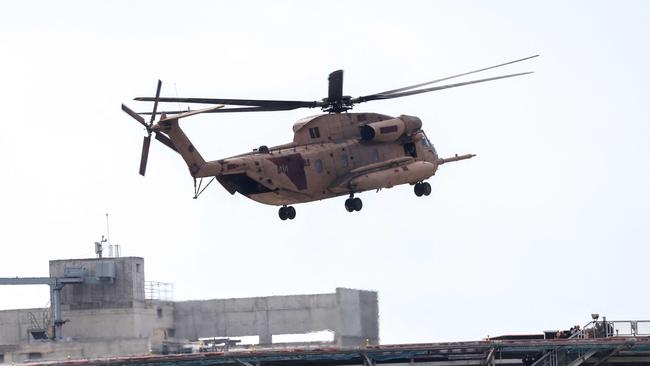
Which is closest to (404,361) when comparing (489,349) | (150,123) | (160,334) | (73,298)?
(489,349)

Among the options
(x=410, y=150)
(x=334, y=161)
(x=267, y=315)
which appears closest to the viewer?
(x=334, y=161)

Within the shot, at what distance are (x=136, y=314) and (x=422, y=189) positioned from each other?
37.6 metres

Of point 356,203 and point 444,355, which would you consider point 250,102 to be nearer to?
point 356,203

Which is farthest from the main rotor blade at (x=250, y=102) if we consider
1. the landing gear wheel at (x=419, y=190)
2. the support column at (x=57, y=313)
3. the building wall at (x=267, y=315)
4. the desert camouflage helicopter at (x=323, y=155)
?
the support column at (x=57, y=313)

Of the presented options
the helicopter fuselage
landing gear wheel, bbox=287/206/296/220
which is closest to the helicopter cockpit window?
the helicopter fuselage

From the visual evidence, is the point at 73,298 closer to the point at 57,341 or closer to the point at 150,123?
the point at 57,341

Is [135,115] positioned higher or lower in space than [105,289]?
higher

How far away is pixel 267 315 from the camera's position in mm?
123500

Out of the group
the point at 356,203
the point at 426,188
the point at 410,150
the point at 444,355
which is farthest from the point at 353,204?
the point at 444,355

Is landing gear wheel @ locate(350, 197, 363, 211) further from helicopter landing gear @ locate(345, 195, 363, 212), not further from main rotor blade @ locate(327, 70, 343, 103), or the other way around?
main rotor blade @ locate(327, 70, 343, 103)

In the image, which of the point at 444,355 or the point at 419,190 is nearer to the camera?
the point at 444,355

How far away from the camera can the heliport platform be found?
78.2m

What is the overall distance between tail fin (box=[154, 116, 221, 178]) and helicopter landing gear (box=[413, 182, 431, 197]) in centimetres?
1524

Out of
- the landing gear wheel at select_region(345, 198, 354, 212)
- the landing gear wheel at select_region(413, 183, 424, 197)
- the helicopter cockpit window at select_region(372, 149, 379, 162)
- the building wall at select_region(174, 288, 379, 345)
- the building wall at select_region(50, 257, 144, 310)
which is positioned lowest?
the building wall at select_region(174, 288, 379, 345)
